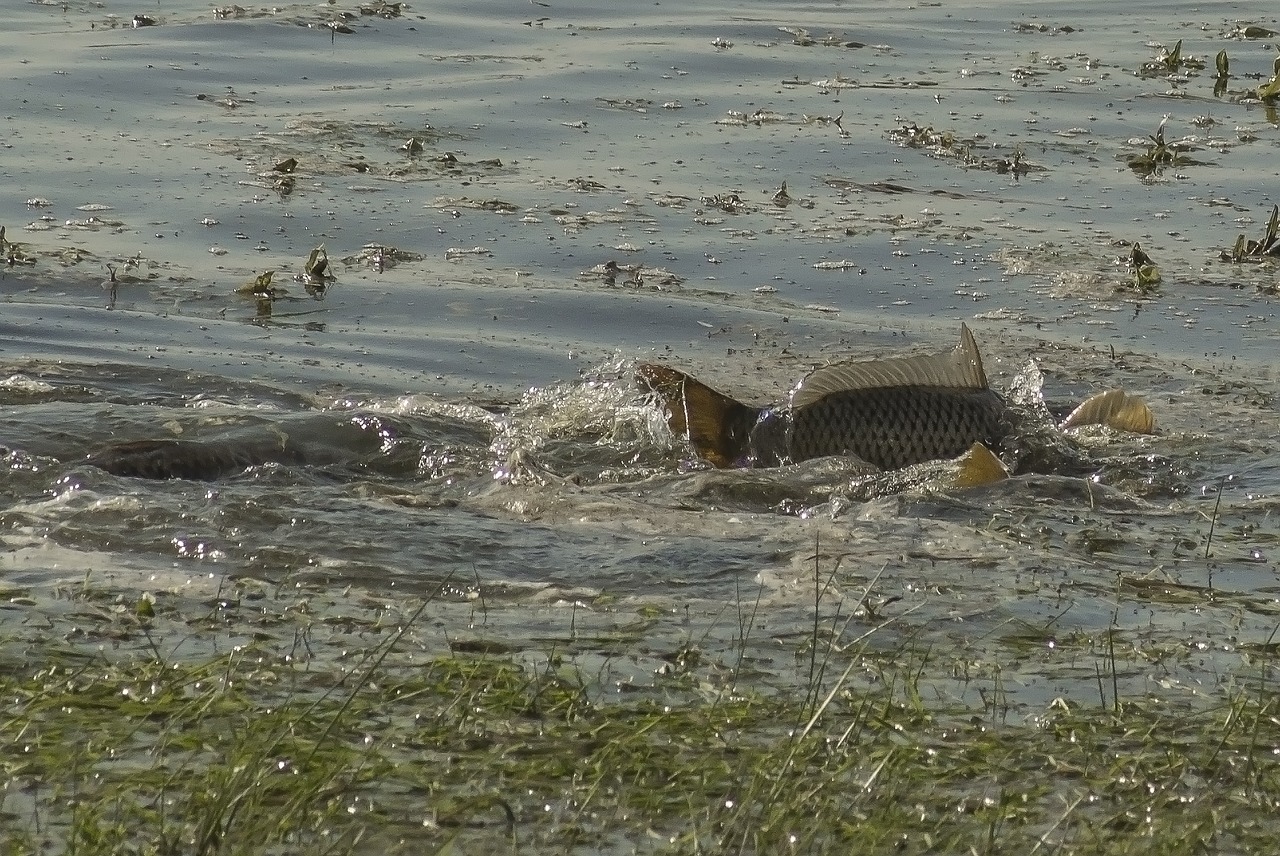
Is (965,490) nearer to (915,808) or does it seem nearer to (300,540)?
(300,540)

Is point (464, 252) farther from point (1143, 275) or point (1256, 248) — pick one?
point (1256, 248)

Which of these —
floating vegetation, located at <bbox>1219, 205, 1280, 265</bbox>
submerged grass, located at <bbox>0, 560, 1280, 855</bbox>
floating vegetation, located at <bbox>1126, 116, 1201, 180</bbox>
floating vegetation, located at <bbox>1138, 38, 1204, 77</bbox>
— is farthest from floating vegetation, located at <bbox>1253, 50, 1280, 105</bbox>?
submerged grass, located at <bbox>0, 560, 1280, 855</bbox>

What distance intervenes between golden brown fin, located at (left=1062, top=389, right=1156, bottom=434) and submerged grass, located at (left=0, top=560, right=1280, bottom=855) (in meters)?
2.23

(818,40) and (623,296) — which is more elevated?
(818,40)

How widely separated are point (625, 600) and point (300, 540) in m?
0.93

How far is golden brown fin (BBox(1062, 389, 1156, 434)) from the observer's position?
244 inches

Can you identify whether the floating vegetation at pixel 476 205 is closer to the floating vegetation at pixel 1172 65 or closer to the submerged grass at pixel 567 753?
the floating vegetation at pixel 1172 65

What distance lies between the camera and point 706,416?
588cm

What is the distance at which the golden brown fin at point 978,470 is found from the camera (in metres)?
5.63

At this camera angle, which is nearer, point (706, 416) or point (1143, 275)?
point (706, 416)

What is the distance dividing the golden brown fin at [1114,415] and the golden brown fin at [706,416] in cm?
110

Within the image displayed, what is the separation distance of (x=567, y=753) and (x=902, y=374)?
2.73m

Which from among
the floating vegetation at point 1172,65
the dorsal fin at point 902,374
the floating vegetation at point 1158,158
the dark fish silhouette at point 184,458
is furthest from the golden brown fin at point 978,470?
the floating vegetation at point 1172,65

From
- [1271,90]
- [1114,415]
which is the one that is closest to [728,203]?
[1114,415]
